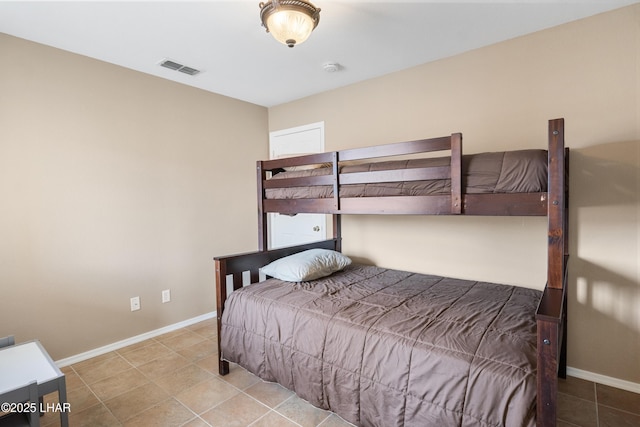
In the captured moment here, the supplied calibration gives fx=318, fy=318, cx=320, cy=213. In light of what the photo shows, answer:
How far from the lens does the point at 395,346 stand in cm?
149

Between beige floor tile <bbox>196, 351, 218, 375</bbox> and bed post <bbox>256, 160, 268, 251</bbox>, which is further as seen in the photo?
bed post <bbox>256, 160, 268, 251</bbox>

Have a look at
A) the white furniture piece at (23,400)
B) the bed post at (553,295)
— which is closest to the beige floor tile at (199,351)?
the white furniture piece at (23,400)

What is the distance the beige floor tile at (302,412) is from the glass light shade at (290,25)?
2.07 m

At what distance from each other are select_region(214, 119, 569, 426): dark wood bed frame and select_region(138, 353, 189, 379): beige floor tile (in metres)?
0.40

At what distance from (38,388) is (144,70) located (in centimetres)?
247

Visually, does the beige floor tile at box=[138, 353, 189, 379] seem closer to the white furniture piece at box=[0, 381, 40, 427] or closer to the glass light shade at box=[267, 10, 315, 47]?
the white furniture piece at box=[0, 381, 40, 427]

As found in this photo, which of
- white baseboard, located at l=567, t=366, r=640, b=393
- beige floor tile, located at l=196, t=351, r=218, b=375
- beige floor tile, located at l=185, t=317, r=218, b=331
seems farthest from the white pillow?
white baseboard, located at l=567, t=366, r=640, b=393

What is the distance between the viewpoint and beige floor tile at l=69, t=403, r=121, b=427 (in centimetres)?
176

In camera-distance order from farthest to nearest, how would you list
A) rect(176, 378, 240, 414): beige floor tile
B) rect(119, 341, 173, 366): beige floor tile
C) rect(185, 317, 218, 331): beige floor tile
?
rect(185, 317, 218, 331): beige floor tile
rect(119, 341, 173, 366): beige floor tile
rect(176, 378, 240, 414): beige floor tile

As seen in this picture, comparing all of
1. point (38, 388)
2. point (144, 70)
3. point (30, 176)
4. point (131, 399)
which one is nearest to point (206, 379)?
point (131, 399)

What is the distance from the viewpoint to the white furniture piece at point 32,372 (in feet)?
4.58

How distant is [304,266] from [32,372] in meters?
1.57

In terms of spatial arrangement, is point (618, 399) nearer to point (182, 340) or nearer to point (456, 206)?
point (456, 206)

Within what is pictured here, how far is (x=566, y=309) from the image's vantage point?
85.0 inches
